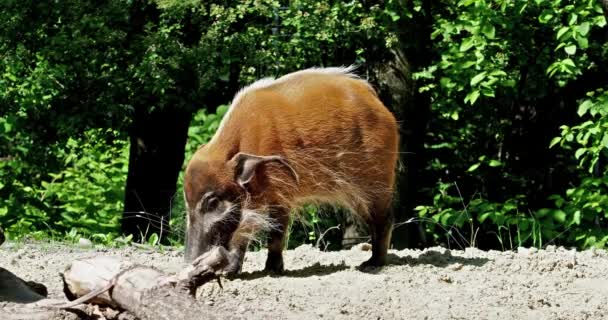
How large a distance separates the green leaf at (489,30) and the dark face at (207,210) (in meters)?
3.31

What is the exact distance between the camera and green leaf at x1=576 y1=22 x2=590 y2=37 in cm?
840

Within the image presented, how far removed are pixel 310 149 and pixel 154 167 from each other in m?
5.32

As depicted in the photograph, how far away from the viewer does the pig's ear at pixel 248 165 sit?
617 centimetres

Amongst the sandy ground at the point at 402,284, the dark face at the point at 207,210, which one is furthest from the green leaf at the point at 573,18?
the dark face at the point at 207,210

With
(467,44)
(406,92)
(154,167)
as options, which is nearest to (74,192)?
(154,167)

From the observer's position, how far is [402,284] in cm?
599

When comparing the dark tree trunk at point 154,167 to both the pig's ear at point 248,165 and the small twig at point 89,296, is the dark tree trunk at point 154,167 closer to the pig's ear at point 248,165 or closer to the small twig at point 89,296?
the pig's ear at point 248,165

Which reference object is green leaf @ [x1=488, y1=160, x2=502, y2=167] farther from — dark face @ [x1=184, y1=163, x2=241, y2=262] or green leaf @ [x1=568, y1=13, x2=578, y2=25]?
dark face @ [x1=184, y1=163, x2=241, y2=262]

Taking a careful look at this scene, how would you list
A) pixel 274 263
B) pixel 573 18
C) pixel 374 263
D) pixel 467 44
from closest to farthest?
pixel 274 263 → pixel 374 263 → pixel 573 18 → pixel 467 44

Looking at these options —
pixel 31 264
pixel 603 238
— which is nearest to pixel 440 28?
pixel 603 238

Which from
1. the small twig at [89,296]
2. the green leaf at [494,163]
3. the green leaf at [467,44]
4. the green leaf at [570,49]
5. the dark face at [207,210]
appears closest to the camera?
the small twig at [89,296]

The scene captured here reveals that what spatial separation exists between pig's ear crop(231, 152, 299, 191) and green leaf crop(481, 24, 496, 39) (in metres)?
3.12

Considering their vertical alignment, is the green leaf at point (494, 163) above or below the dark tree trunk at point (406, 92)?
below

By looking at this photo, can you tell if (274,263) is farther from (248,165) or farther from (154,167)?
(154,167)
